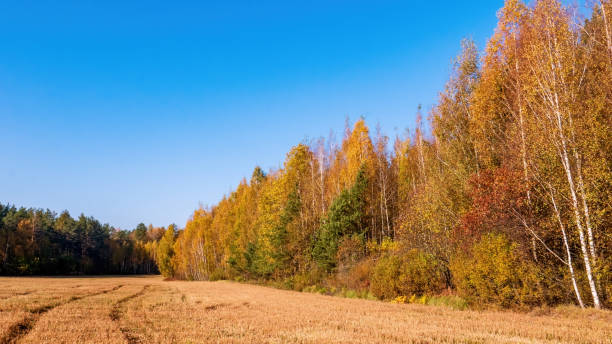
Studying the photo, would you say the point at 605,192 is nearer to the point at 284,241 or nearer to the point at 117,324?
the point at 117,324

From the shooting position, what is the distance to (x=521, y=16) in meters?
20.3

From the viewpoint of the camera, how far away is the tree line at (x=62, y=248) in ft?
267

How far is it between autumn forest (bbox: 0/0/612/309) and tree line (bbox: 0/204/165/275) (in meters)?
73.3

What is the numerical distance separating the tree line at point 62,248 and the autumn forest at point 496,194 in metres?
73.3

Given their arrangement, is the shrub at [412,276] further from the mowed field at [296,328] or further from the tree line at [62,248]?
the tree line at [62,248]

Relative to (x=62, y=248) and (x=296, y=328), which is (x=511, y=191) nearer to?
(x=296, y=328)

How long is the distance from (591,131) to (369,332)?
11.6m

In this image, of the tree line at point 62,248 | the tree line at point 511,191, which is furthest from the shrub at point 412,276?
A: the tree line at point 62,248

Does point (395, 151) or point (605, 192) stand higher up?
point (395, 151)

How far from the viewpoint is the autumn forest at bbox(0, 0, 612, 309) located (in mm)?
14383

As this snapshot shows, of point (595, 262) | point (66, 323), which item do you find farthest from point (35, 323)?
point (595, 262)

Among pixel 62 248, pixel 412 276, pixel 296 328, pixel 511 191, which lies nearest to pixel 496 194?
pixel 511 191

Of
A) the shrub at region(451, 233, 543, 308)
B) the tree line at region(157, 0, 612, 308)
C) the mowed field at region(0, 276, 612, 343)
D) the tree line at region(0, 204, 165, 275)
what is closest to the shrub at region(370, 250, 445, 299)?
the tree line at region(157, 0, 612, 308)

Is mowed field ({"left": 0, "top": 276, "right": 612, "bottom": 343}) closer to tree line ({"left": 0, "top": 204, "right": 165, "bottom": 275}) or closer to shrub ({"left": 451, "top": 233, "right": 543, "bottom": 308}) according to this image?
shrub ({"left": 451, "top": 233, "right": 543, "bottom": 308})
